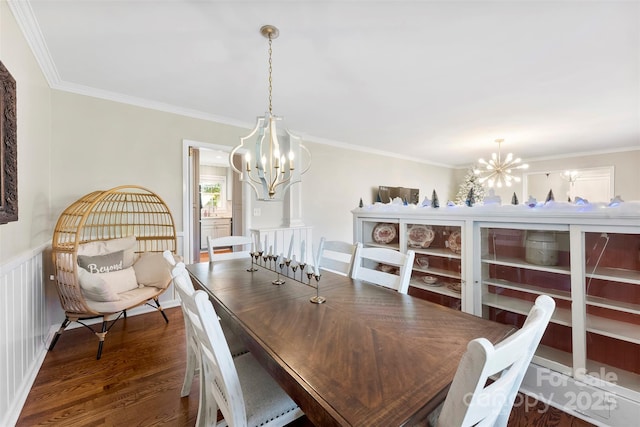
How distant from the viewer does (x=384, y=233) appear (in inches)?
115

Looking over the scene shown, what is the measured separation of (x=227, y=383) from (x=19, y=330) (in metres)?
1.87

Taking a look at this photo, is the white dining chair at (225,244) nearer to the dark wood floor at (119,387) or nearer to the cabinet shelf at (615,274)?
the dark wood floor at (119,387)

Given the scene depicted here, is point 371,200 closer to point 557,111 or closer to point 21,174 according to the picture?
point 557,111

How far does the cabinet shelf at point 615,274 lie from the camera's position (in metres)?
1.55

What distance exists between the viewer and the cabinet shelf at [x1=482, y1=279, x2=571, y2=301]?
5.95ft

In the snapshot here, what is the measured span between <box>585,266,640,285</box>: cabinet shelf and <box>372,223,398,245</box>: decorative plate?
1492mm

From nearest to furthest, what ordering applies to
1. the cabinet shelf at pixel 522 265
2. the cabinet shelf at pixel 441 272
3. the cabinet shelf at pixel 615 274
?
the cabinet shelf at pixel 615 274
the cabinet shelf at pixel 522 265
the cabinet shelf at pixel 441 272

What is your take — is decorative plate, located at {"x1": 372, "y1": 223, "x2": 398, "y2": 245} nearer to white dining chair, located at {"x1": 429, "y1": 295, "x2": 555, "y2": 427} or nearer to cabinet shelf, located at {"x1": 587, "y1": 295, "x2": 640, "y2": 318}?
cabinet shelf, located at {"x1": 587, "y1": 295, "x2": 640, "y2": 318}

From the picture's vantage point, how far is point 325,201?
4867 mm

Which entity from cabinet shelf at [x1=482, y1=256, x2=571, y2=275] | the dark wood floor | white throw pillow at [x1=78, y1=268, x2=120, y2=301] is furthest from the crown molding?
cabinet shelf at [x1=482, y1=256, x2=571, y2=275]

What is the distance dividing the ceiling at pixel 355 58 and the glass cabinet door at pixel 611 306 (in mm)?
1469

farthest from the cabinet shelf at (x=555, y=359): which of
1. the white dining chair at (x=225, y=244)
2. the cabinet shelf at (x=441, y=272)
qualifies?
the white dining chair at (x=225, y=244)

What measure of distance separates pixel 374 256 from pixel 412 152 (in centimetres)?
465

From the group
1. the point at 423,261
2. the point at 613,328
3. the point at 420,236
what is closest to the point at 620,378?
the point at 613,328
